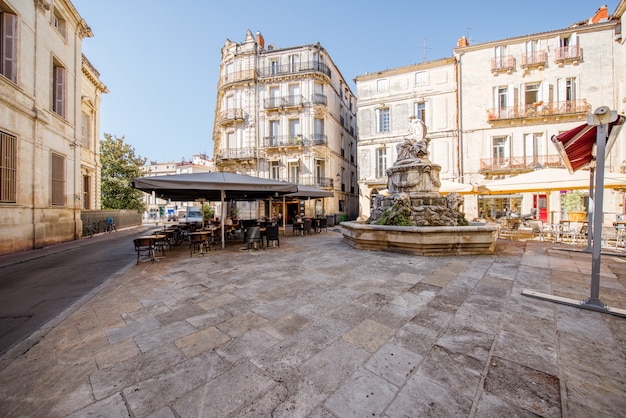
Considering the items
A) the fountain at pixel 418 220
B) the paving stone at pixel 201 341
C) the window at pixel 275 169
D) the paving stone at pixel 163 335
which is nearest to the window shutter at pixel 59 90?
the window at pixel 275 169

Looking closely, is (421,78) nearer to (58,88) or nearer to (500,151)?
(500,151)

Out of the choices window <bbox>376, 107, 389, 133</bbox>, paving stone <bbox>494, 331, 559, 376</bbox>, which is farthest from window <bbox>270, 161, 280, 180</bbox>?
paving stone <bbox>494, 331, 559, 376</bbox>

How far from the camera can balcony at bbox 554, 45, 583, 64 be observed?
53.5 ft

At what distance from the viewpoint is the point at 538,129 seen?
16.8 metres

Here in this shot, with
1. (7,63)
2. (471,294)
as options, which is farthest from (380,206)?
(7,63)

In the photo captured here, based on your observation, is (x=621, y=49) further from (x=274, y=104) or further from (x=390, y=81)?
(x=274, y=104)

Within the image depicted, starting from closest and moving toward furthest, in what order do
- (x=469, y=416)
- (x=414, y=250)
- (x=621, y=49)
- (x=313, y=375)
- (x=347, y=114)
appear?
(x=469, y=416), (x=313, y=375), (x=414, y=250), (x=621, y=49), (x=347, y=114)

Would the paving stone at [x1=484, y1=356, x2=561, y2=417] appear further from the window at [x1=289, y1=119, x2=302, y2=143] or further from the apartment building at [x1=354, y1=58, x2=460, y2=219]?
the window at [x1=289, y1=119, x2=302, y2=143]

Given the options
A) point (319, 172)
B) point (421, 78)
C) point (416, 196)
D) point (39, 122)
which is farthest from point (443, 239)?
point (421, 78)

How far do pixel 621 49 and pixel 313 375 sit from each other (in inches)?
999

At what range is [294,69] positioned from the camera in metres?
21.8

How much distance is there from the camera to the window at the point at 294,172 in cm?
2156

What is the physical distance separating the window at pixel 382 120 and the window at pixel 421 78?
3060mm

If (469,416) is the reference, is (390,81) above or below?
above
